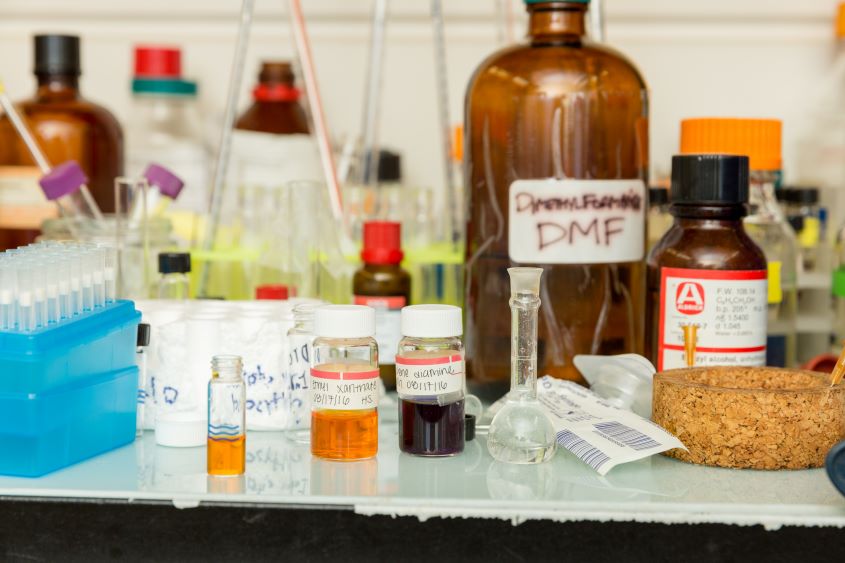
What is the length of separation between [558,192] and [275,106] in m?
0.46

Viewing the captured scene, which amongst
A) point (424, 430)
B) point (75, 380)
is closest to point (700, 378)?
point (424, 430)

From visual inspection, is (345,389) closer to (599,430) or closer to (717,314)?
(599,430)

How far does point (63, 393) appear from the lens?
0.65 m

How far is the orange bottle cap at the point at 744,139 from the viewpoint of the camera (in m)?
0.89

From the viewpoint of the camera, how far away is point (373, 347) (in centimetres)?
70

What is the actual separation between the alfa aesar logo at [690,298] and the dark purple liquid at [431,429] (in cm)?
20

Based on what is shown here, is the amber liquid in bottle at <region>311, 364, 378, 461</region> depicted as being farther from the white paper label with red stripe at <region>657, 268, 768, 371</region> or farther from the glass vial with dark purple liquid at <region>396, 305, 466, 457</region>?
the white paper label with red stripe at <region>657, 268, 768, 371</region>

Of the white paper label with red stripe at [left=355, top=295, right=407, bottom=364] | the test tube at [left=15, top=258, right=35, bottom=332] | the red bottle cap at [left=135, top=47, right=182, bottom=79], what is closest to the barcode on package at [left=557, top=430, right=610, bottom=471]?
the white paper label with red stripe at [left=355, top=295, right=407, bottom=364]

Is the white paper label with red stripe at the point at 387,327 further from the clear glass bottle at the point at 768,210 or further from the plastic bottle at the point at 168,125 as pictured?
the plastic bottle at the point at 168,125

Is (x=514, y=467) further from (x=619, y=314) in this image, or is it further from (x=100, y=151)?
(x=100, y=151)

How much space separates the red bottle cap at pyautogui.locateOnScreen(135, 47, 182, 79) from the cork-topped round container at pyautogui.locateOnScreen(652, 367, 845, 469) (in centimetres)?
80

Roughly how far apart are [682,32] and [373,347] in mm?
761

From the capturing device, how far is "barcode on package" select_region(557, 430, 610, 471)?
66 centimetres

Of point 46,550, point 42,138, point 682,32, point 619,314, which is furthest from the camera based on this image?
point 682,32
